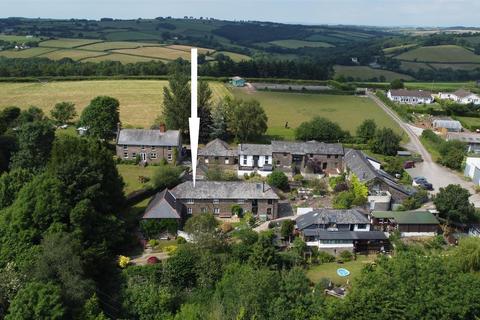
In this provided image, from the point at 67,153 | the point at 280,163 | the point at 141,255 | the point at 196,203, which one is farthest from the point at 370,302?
the point at 280,163

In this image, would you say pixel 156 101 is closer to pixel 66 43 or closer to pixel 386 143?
pixel 386 143

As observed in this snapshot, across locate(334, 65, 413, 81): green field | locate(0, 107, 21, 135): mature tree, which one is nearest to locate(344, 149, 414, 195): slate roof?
locate(0, 107, 21, 135): mature tree

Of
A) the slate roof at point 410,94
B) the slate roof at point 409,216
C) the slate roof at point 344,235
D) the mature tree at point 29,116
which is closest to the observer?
the slate roof at point 344,235

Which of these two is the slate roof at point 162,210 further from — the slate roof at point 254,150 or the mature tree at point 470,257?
the mature tree at point 470,257

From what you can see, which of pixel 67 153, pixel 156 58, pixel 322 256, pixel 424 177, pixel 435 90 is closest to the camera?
pixel 322 256

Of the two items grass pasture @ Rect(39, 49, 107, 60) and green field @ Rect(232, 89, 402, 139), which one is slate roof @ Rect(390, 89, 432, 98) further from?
grass pasture @ Rect(39, 49, 107, 60)

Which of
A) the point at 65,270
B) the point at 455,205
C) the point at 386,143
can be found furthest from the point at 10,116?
the point at 455,205

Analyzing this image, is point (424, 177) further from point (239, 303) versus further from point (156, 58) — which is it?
point (156, 58)

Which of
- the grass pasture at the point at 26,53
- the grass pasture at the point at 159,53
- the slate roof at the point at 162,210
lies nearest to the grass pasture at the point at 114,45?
the grass pasture at the point at 159,53
